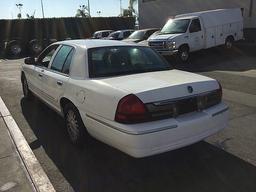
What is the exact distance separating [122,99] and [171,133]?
0.64 meters

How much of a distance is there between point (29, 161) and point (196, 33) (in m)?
12.2

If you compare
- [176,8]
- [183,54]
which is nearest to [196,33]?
[183,54]

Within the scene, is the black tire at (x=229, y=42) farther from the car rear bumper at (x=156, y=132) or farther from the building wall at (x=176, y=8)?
the car rear bumper at (x=156, y=132)

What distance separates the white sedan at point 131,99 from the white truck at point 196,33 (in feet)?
30.6

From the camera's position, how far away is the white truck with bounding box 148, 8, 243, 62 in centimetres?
1452

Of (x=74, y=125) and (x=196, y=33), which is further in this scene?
(x=196, y=33)

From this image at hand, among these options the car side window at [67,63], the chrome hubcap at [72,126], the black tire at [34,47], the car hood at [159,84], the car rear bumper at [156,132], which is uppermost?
the car side window at [67,63]

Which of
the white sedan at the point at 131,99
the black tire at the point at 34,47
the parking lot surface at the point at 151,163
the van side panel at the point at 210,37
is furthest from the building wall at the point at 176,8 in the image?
the white sedan at the point at 131,99

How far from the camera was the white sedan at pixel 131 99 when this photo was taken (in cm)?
370

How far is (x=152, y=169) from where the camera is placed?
164 inches

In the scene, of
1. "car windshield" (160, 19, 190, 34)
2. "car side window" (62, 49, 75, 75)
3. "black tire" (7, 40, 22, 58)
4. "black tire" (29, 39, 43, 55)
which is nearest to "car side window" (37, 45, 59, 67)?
"car side window" (62, 49, 75, 75)

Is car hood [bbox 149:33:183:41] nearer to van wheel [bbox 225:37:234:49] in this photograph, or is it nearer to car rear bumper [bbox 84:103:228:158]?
van wheel [bbox 225:37:234:49]

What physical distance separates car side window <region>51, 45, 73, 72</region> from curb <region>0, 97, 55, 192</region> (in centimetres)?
122

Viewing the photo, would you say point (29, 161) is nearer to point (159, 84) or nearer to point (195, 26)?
point (159, 84)
